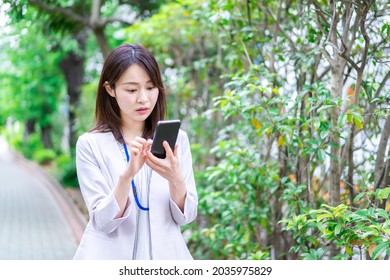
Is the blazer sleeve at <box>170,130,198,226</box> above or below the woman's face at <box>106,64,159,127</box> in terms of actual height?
below

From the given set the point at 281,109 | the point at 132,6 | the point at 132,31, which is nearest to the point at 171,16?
the point at 132,31

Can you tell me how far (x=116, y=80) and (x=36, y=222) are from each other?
738 cm

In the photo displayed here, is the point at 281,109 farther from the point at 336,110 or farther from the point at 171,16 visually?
the point at 171,16

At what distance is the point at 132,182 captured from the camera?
2.13m

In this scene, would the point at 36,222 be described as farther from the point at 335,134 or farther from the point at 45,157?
the point at 45,157

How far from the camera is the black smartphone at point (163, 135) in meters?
1.95

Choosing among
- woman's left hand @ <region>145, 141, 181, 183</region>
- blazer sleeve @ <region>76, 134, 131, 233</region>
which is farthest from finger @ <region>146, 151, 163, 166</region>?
blazer sleeve @ <region>76, 134, 131, 233</region>

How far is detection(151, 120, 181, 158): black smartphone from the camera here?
195 centimetres

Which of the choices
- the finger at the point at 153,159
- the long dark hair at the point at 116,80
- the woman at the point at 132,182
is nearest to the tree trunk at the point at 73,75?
the long dark hair at the point at 116,80

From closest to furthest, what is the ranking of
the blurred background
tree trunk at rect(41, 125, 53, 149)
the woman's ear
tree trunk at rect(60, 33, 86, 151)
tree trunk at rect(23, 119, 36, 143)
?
the woman's ear
the blurred background
tree trunk at rect(60, 33, 86, 151)
tree trunk at rect(41, 125, 53, 149)
tree trunk at rect(23, 119, 36, 143)

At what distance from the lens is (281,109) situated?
380 centimetres

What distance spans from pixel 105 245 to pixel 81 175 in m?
0.27

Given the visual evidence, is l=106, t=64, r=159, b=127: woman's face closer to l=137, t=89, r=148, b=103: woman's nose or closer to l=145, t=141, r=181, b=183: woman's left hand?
l=137, t=89, r=148, b=103: woman's nose

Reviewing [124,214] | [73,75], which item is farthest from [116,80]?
[73,75]
